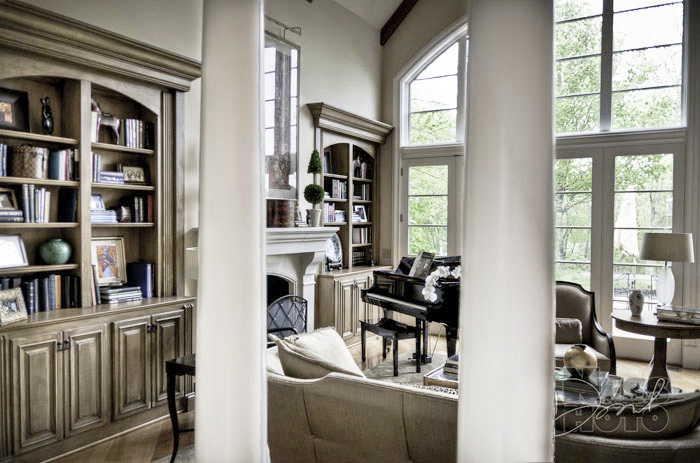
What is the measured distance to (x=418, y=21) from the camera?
6527 mm

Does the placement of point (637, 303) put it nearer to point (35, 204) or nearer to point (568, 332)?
point (568, 332)

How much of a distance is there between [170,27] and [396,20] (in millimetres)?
3620

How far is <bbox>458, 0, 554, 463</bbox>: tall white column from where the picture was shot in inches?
37.5

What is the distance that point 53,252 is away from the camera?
3203 mm

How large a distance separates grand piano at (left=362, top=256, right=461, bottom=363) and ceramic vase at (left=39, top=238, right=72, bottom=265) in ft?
9.16

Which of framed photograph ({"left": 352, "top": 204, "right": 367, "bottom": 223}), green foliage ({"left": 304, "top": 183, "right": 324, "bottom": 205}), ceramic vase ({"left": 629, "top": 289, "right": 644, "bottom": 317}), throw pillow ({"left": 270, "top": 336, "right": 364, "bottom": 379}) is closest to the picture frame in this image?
green foliage ({"left": 304, "top": 183, "right": 324, "bottom": 205})

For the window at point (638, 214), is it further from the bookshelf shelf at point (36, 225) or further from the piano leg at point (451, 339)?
the bookshelf shelf at point (36, 225)

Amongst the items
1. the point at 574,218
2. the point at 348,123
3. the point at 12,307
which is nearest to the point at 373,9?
the point at 348,123

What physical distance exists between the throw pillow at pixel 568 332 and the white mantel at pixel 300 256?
234 centimetres

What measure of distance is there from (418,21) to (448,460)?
597 cm

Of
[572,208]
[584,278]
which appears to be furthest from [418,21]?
[584,278]

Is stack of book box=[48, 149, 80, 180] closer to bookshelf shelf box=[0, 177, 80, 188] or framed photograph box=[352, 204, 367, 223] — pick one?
bookshelf shelf box=[0, 177, 80, 188]

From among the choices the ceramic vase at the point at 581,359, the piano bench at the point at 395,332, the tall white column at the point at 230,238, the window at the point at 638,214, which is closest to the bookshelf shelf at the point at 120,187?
the piano bench at the point at 395,332

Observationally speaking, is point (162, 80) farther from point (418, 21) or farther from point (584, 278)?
point (584, 278)
